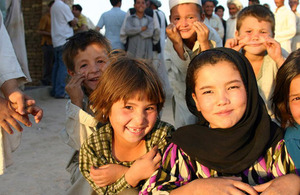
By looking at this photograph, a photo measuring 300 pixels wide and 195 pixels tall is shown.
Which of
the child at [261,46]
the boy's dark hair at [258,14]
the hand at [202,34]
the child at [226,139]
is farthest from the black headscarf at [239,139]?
the boy's dark hair at [258,14]

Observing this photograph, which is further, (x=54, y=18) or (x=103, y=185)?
(x=54, y=18)

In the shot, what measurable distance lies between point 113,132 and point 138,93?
386mm

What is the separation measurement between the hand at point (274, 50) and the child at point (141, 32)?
5.22 m

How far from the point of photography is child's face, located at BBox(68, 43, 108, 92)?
2.62m

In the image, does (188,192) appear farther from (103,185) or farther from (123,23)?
(123,23)

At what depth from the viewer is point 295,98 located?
77.5 inches

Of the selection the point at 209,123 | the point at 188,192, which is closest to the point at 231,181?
the point at 188,192

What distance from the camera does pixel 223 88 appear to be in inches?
70.5

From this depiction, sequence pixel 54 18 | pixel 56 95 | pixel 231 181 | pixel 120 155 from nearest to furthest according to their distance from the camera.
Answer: pixel 231 181
pixel 120 155
pixel 54 18
pixel 56 95

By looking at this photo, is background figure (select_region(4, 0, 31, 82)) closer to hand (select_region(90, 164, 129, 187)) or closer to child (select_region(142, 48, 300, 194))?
hand (select_region(90, 164, 129, 187))

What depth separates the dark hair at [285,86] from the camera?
6.50 ft

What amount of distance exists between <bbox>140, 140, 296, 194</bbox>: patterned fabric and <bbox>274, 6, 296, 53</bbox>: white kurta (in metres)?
5.31

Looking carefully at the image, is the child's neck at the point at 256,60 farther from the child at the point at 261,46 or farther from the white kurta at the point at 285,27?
the white kurta at the point at 285,27

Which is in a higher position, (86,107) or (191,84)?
(191,84)
